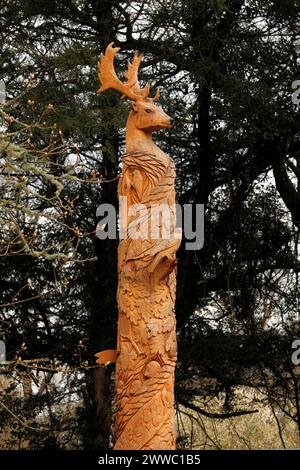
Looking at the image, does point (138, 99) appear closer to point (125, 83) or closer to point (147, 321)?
point (125, 83)

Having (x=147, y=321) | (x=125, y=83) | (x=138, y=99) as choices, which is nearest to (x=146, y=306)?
(x=147, y=321)

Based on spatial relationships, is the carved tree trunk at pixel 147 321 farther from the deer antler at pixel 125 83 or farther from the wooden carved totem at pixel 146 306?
the deer antler at pixel 125 83

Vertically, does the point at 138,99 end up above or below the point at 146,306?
above

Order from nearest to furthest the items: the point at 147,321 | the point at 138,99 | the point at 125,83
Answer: the point at 147,321 < the point at 138,99 < the point at 125,83

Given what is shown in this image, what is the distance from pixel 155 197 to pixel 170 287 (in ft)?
2.17

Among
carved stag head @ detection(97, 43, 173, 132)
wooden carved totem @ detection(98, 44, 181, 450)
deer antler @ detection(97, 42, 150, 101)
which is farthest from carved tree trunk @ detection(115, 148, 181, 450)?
deer antler @ detection(97, 42, 150, 101)

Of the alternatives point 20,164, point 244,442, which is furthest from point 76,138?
point 244,442

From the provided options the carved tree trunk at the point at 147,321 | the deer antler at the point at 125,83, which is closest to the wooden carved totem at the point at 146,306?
the carved tree trunk at the point at 147,321

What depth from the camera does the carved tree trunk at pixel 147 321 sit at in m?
7.87

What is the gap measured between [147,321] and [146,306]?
4.2 inches

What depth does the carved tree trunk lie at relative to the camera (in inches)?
310

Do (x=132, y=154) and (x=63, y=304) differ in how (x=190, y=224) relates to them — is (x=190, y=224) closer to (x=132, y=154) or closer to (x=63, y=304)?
(x=63, y=304)

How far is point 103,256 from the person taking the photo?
14109 millimetres

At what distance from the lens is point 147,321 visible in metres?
7.88
